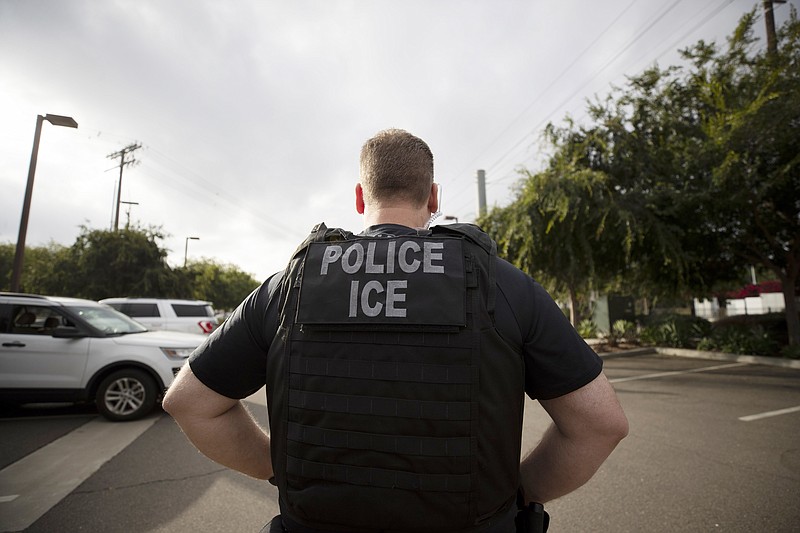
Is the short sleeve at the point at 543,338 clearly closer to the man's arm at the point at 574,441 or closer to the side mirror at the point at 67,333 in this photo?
the man's arm at the point at 574,441

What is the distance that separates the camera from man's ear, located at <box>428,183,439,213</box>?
64.1 inches

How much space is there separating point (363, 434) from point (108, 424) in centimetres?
656

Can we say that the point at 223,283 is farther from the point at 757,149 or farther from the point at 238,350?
the point at 238,350

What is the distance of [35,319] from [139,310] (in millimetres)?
5827

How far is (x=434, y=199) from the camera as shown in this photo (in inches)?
65.1

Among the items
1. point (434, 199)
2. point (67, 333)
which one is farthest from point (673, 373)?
point (67, 333)

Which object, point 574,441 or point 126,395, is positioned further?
point 126,395

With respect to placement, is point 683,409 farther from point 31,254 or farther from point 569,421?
point 31,254

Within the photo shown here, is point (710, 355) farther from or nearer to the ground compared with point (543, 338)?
nearer to the ground

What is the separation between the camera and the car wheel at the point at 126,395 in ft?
20.2

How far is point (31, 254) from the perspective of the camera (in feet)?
127

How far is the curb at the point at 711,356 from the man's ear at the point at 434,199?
12.5 meters

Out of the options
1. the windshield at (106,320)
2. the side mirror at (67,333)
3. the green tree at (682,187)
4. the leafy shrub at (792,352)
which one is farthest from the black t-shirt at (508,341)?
the leafy shrub at (792,352)

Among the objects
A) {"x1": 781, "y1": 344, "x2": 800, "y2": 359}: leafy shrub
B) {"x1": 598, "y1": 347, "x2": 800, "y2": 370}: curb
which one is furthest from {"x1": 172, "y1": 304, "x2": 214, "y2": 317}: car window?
{"x1": 781, "y1": 344, "x2": 800, "y2": 359}: leafy shrub
